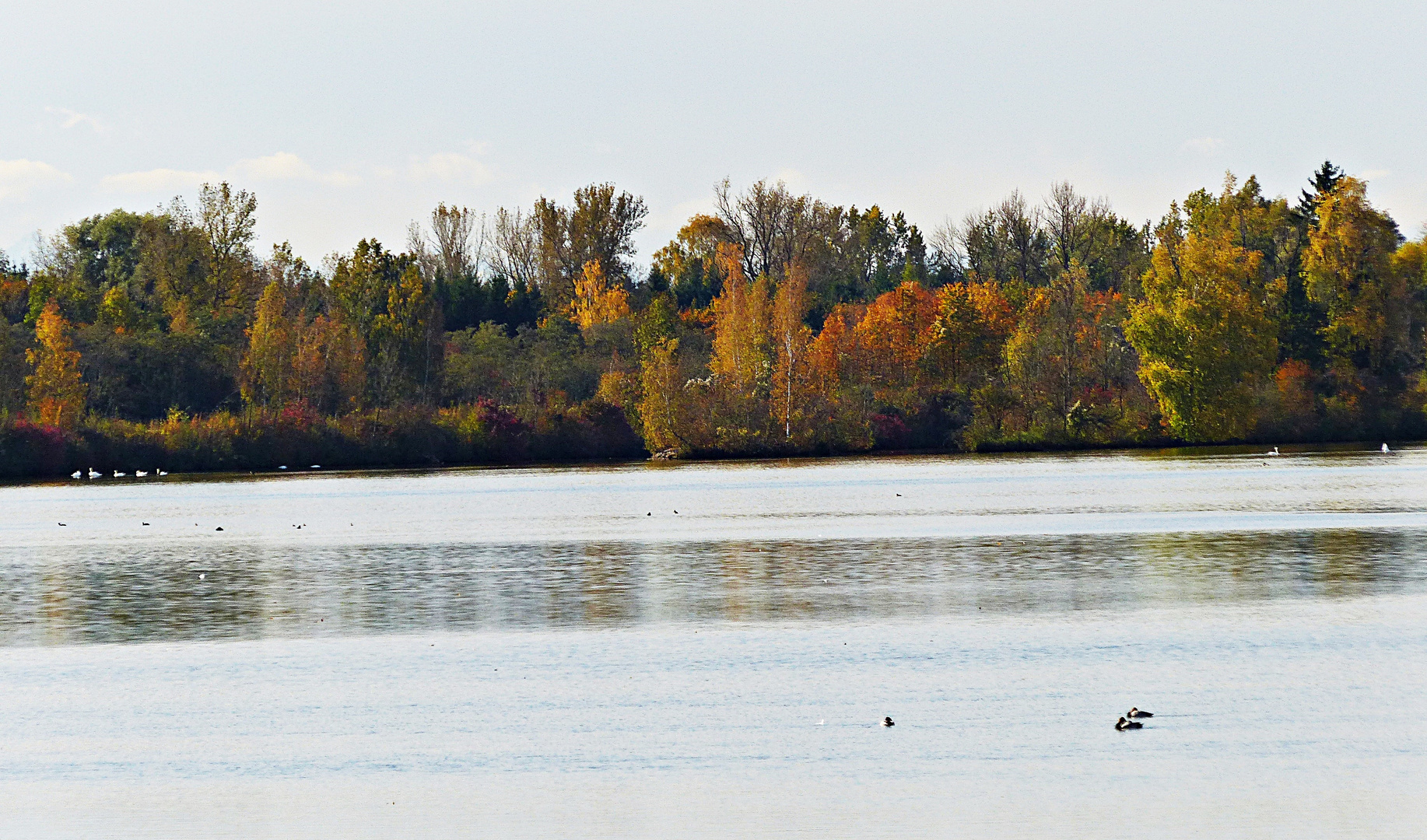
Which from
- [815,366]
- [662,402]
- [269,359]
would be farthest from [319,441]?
[815,366]

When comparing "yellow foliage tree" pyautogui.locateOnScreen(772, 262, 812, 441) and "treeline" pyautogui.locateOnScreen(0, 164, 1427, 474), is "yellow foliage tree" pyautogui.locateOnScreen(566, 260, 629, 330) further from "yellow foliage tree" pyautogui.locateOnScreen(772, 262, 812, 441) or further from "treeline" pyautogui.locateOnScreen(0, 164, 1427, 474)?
"yellow foliage tree" pyautogui.locateOnScreen(772, 262, 812, 441)

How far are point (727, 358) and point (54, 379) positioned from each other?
3367 cm

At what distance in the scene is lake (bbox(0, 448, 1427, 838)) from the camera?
32.0ft

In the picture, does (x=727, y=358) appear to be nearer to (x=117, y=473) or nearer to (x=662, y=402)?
(x=662, y=402)

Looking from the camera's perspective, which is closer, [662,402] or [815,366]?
[662,402]

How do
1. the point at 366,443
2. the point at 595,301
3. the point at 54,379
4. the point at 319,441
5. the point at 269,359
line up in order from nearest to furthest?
the point at 319,441
the point at 54,379
the point at 366,443
the point at 269,359
the point at 595,301

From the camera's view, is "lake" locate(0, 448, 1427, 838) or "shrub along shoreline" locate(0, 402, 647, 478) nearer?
"lake" locate(0, 448, 1427, 838)

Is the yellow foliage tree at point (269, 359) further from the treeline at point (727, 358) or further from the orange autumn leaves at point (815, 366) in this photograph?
the orange autumn leaves at point (815, 366)

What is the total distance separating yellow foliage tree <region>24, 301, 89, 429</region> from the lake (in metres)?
47.1

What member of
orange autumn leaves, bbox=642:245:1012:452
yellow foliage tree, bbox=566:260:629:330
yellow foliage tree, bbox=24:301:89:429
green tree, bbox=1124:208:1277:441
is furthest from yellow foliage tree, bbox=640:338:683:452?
yellow foliage tree, bbox=24:301:89:429

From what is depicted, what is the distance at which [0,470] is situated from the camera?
6894cm

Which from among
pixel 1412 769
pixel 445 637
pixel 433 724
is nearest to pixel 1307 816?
pixel 1412 769

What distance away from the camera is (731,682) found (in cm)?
1398

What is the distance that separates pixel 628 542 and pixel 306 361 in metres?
55.3
